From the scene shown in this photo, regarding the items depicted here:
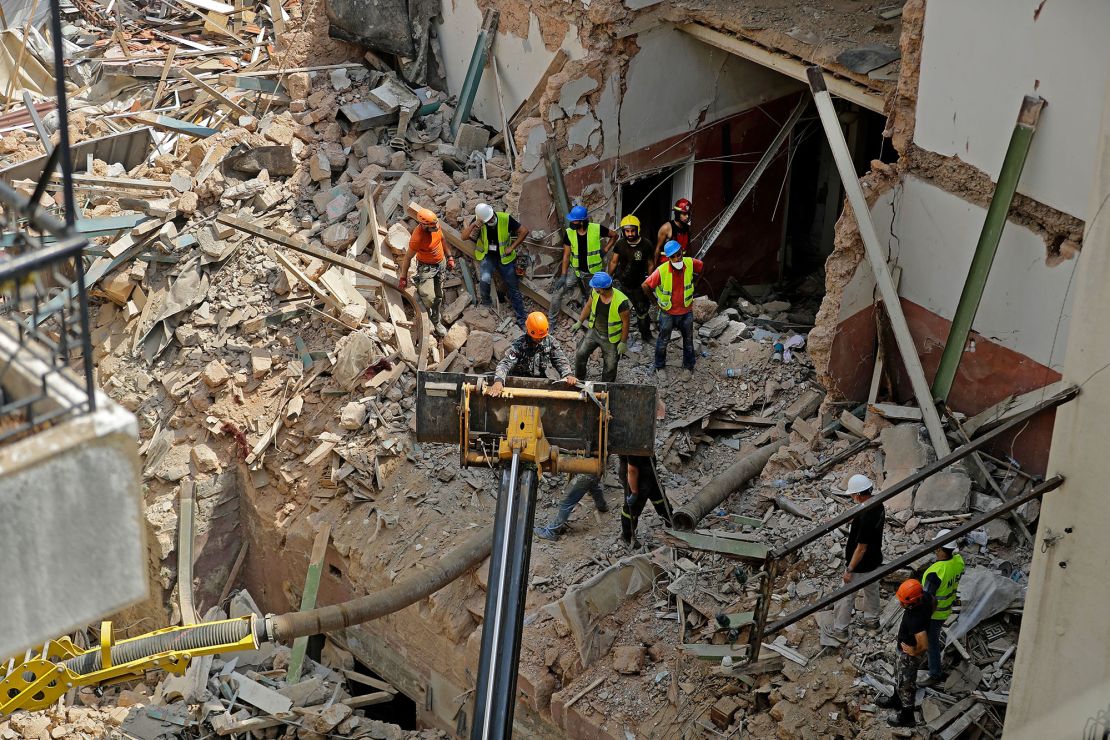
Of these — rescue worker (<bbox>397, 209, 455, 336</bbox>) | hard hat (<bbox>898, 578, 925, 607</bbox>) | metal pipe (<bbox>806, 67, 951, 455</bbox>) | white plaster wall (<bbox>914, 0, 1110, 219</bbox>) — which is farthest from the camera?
rescue worker (<bbox>397, 209, 455, 336</bbox>)

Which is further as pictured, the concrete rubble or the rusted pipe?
the rusted pipe

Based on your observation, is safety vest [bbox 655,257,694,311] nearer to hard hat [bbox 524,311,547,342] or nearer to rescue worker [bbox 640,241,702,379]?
rescue worker [bbox 640,241,702,379]

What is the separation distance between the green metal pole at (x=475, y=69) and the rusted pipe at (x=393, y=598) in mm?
6590

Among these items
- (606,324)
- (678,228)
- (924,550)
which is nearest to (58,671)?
(606,324)

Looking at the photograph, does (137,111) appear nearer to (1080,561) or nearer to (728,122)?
(728,122)

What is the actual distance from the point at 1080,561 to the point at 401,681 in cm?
768

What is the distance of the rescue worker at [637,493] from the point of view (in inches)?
410

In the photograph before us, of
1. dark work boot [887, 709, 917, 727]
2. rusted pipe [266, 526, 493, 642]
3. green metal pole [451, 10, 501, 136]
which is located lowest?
rusted pipe [266, 526, 493, 642]

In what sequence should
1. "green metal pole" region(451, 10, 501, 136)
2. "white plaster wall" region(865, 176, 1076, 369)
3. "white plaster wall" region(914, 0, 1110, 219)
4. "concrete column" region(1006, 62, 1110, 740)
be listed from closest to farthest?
"concrete column" region(1006, 62, 1110, 740) < "white plaster wall" region(914, 0, 1110, 219) < "white plaster wall" region(865, 176, 1076, 369) < "green metal pole" region(451, 10, 501, 136)

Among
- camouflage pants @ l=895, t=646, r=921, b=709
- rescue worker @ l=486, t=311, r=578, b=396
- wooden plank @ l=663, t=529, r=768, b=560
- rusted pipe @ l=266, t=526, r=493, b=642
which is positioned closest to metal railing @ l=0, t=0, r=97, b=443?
rescue worker @ l=486, t=311, r=578, b=396

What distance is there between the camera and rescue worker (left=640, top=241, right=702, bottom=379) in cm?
1210

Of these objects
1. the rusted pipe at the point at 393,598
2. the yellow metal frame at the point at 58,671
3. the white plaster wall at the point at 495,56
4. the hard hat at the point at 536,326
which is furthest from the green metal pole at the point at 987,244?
the yellow metal frame at the point at 58,671

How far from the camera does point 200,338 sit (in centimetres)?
1386

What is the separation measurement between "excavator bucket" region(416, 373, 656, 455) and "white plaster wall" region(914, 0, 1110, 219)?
146 inches
